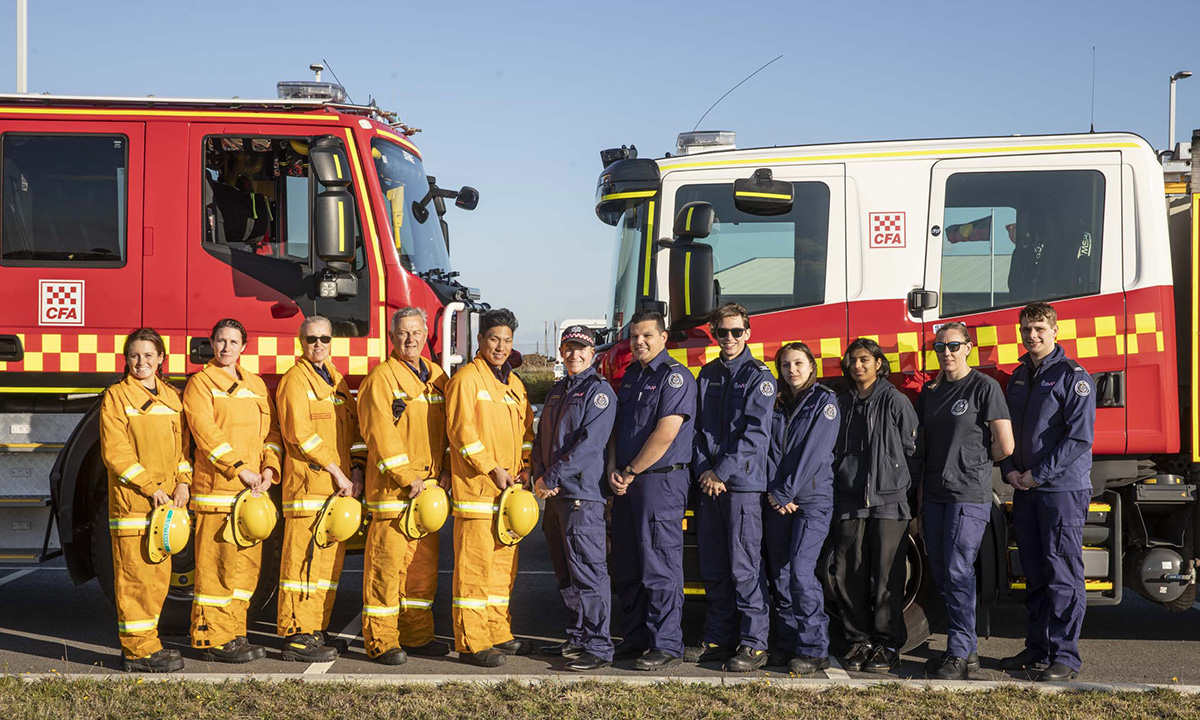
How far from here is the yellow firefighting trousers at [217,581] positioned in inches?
209

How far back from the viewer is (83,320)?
5609 mm

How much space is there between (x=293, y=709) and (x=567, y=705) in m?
1.21

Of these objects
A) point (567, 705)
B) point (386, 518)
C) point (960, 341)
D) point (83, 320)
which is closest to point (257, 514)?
point (386, 518)

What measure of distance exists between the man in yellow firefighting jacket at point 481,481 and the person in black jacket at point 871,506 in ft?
5.71

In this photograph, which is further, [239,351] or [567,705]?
[239,351]

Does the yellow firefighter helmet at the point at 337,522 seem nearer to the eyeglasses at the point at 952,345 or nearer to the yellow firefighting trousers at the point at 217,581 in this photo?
the yellow firefighting trousers at the point at 217,581

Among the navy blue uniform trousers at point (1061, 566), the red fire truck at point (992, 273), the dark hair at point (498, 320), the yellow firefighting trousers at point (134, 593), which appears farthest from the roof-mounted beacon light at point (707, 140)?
the yellow firefighting trousers at point (134, 593)

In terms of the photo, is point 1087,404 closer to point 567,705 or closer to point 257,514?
point 567,705

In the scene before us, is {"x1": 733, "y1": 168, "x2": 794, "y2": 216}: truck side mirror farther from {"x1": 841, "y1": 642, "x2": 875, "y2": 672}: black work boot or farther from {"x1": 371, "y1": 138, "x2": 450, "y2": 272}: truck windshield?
{"x1": 841, "y1": 642, "x2": 875, "y2": 672}: black work boot

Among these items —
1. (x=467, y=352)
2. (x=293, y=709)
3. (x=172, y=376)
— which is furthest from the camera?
(x=467, y=352)

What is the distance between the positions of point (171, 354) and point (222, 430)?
70 cm

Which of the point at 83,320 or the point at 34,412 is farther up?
the point at 83,320

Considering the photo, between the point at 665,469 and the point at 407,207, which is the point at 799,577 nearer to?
the point at 665,469

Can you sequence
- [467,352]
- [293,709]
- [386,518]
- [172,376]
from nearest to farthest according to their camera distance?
[293,709]
[386,518]
[172,376]
[467,352]
